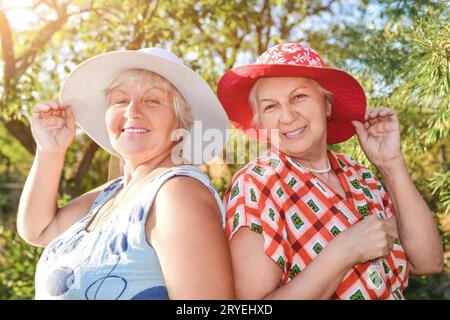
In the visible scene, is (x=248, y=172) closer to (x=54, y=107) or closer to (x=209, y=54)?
(x=54, y=107)

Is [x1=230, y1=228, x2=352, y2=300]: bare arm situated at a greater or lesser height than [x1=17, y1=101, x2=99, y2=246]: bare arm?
lesser

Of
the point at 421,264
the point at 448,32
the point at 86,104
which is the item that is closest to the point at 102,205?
the point at 86,104

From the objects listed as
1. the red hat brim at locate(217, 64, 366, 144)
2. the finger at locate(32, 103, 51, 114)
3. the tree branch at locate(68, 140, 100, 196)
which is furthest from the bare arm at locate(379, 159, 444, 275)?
the tree branch at locate(68, 140, 100, 196)

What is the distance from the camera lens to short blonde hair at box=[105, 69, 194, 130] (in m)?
2.56

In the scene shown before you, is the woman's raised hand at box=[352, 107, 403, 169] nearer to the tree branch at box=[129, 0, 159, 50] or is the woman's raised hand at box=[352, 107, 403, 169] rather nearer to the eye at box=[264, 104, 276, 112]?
the eye at box=[264, 104, 276, 112]

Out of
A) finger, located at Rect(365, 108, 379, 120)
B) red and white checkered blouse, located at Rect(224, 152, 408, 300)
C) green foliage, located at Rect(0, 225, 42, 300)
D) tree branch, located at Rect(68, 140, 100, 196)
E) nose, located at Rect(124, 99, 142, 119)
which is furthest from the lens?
tree branch, located at Rect(68, 140, 100, 196)

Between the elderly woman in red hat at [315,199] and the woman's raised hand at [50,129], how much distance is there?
862 mm

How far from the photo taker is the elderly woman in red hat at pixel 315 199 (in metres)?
2.15

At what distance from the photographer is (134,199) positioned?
2.33 m

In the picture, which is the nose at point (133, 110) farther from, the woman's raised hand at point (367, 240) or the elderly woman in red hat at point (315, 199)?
the woman's raised hand at point (367, 240)

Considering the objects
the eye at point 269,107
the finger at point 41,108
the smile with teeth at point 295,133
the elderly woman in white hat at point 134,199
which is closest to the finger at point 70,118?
the elderly woman in white hat at point 134,199

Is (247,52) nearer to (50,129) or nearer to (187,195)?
(50,129)

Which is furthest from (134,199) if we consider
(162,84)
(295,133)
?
(295,133)

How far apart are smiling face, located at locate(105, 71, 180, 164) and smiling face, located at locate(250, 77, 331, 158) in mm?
441
